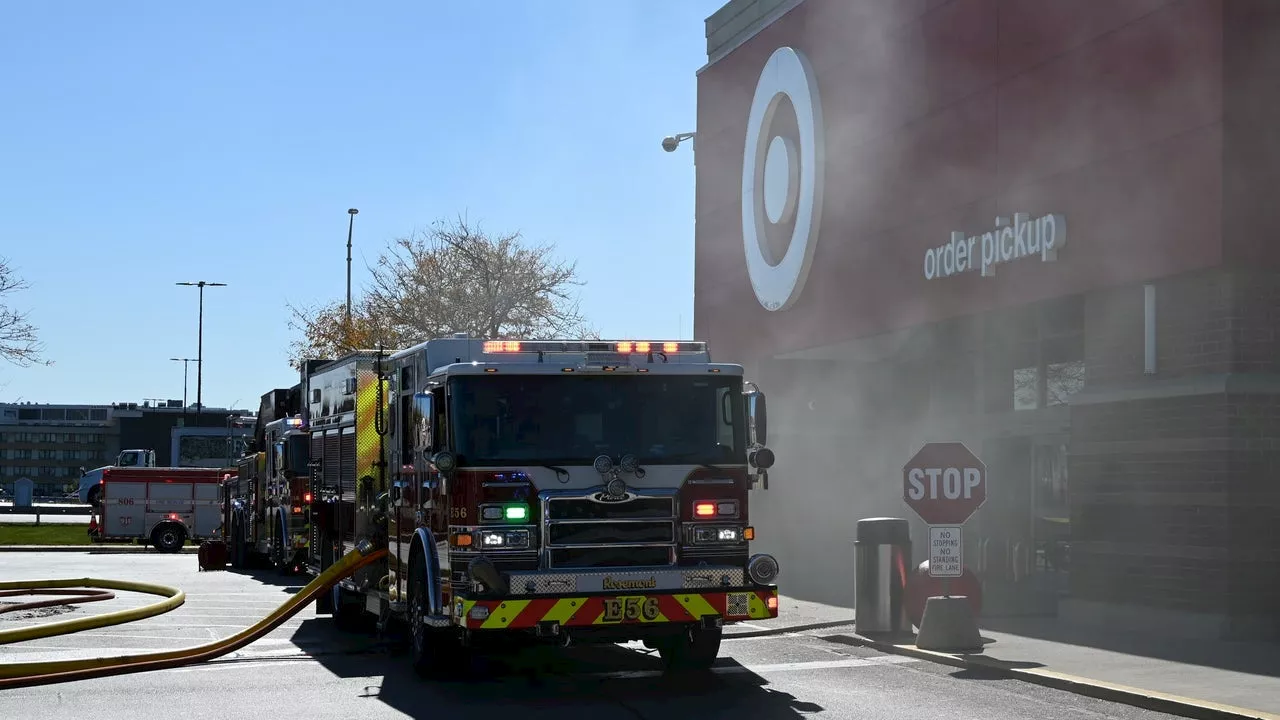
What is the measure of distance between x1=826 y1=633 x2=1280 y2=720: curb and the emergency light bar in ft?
12.1

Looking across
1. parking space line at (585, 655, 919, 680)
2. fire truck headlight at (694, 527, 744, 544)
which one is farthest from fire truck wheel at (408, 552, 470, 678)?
fire truck headlight at (694, 527, 744, 544)

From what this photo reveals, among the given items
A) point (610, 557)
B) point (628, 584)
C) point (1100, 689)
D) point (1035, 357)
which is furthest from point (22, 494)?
A: point (1100, 689)

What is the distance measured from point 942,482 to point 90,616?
10.7m

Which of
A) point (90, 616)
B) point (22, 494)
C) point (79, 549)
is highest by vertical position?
point (90, 616)

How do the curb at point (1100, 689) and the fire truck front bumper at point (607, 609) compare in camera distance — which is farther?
the fire truck front bumper at point (607, 609)

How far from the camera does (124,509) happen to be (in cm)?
4481

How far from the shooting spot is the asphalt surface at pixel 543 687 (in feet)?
38.0

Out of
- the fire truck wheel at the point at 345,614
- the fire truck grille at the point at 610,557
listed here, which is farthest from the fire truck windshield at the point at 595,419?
the fire truck wheel at the point at 345,614

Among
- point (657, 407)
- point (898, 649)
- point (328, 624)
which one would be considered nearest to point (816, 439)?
point (328, 624)

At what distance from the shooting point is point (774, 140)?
29.6 m

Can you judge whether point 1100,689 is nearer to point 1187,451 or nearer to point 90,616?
point 1187,451

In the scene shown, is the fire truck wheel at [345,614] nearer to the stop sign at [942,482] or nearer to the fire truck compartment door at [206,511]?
the stop sign at [942,482]

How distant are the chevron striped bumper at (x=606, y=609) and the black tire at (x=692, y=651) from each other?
734 mm

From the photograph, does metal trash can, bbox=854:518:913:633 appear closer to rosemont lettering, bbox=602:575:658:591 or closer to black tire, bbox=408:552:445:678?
rosemont lettering, bbox=602:575:658:591
